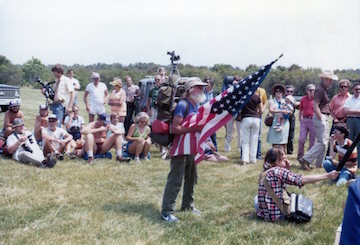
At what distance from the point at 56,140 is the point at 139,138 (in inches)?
70.3

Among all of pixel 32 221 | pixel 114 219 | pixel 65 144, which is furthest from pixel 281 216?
pixel 65 144

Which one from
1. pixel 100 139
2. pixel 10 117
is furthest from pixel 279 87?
pixel 10 117

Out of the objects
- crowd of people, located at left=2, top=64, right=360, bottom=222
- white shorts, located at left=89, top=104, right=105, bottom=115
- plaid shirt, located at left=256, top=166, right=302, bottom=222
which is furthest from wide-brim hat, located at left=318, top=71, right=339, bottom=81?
white shorts, located at left=89, top=104, right=105, bottom=115

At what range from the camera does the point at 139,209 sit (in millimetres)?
6000

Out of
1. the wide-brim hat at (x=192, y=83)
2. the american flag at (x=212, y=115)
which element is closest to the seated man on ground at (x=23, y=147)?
the american flag at (x=212, y=115)

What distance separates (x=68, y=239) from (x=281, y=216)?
2625 mm

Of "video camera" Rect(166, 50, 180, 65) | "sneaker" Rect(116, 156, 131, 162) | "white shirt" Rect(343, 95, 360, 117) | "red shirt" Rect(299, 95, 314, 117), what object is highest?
"video camera" Rect(166, 50, 180, 65)

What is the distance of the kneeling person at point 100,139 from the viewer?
923 centimetres

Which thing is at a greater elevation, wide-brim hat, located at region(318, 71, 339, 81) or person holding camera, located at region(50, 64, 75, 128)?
wide-brim hat, located at region(318, 71, 339, 81)

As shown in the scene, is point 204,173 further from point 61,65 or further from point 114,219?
point 61,65

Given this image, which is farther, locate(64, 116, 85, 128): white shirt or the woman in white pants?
locate(64, 116, 85, 128): white shirt

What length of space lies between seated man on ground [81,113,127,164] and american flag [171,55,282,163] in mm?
4170

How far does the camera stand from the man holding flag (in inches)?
208

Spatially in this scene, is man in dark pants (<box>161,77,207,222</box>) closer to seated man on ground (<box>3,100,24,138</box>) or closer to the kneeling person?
the kneeling person
